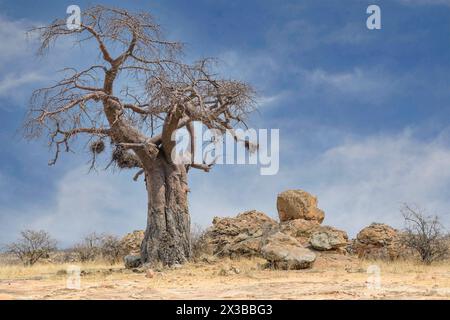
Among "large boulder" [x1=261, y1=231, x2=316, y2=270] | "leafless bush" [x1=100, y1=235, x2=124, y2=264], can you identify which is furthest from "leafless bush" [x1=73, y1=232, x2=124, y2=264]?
"large boulder" [x1=261, y1=231, x2=316, y2=270]

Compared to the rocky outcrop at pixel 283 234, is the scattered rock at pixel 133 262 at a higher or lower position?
lower

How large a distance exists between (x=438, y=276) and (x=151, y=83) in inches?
320

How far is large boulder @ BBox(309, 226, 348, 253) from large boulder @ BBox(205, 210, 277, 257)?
179cm

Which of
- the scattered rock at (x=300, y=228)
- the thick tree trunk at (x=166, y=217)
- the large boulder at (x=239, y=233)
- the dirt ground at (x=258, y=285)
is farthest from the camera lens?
the scattered rock at (x=300, y=228)

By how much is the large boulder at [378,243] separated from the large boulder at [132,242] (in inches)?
338

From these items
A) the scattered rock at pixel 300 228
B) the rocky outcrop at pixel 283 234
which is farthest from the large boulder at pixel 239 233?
the scattered rock at pixel 300 228

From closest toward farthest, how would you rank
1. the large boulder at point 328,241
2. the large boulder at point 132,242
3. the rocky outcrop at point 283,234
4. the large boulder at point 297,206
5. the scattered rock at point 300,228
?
the rocky outcrop at point 283,234 < the large boulder at point 328,241 < the scattered rock at point 300,228 < the large boulder at point 297,206 < the large boulder at point 132,242

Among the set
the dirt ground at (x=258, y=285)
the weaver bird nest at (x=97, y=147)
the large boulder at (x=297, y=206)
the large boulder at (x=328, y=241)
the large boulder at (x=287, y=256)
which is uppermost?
the weaver bird nest at (x=97, y=147)

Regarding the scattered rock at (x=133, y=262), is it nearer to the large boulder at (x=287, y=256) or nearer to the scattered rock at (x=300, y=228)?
the large boulder at (x=287, y=256)

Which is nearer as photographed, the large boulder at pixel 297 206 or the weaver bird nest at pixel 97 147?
the weaver bird nest at pixel 97 147

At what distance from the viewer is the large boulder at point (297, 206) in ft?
63.0

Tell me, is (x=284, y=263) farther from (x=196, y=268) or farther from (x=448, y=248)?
(x=448, y=248)

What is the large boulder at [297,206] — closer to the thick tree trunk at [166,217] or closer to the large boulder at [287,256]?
the thick tree trunk at [166,217]
